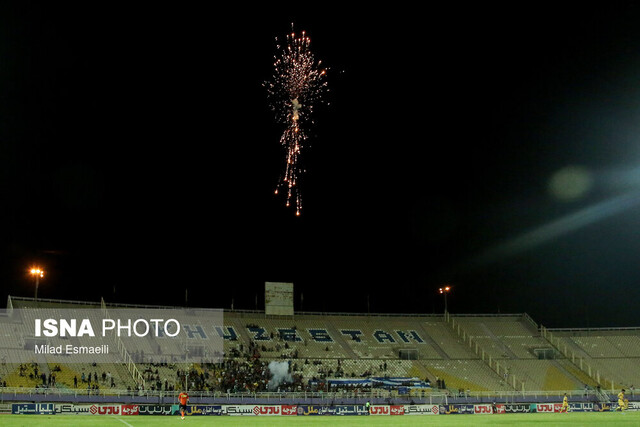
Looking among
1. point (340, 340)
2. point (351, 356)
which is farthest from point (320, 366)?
point (340, 340)

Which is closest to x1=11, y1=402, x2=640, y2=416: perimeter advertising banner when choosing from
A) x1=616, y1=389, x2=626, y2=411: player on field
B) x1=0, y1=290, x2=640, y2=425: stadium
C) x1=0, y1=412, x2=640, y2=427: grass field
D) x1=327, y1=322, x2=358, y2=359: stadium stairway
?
x1=0, y1=290, x2=640, y2=425: stadium

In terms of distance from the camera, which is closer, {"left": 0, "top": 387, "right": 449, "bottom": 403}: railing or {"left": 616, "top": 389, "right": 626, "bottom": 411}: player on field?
{"left": 0, "top": 387, "right": 449, "bottom": 403}: railing

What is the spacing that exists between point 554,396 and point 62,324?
159 ft

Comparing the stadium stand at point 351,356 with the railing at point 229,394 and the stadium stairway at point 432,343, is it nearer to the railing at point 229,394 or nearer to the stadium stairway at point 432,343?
the stadium stairway at point 432,343

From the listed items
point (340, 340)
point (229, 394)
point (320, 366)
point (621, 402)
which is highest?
point (340, 340)

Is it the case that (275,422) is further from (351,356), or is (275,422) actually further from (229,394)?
(351,356)

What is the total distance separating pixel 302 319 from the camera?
87.2 metres

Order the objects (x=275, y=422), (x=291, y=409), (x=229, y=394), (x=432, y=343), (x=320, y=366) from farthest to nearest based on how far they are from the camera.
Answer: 1. (x=432, y=343)
2. (x=320, y=366)
3. (x=229, y=394)
4. (x=291, y=409)
5. (x=275, y=422)

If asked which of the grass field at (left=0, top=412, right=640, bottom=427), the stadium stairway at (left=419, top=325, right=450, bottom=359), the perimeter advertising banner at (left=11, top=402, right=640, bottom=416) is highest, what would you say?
the stadium stairway at (left=419, top=325, right=450, bottom=359)

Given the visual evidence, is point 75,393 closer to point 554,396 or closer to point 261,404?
point 261,404

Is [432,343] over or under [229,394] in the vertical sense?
over

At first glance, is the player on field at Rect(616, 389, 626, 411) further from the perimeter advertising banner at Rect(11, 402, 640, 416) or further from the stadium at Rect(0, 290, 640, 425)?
the perimeter advertising banner at Rect(11, 402, 640, 416)

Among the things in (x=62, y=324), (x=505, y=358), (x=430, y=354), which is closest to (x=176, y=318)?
(x=62, y=324)

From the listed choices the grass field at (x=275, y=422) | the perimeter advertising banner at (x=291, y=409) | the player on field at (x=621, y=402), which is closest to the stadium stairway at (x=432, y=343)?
the perimeter advertising banner at (x=291, y=409)
